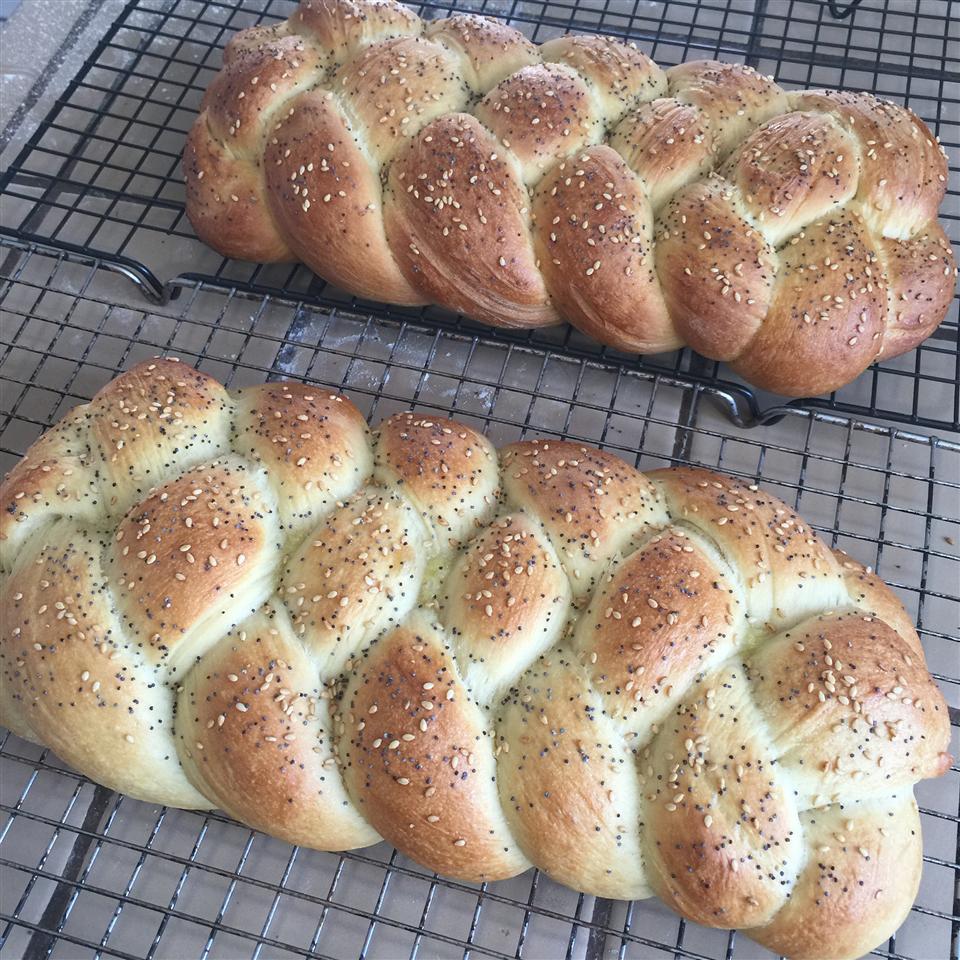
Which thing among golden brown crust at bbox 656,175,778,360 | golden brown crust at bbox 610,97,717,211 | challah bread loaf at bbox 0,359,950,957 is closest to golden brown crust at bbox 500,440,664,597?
challah bread loaf at bbox 0,359,950,957

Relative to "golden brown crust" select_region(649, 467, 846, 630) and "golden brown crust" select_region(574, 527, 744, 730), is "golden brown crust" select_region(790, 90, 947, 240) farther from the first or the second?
"golden brown crust" select_region(574, 527, 744, 730)

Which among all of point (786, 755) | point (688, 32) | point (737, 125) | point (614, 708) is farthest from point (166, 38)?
point (786, 755)

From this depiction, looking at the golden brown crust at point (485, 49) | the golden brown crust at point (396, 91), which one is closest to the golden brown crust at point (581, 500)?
the golden brown crust at point (396, 91)

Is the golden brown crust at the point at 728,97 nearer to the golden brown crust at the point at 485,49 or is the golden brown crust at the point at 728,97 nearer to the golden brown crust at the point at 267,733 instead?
the golden brown crust at the point at 485,49

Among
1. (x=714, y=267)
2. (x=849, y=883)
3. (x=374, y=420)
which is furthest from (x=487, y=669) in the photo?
(x=714, y=267)

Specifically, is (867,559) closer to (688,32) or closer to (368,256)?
(368,256)

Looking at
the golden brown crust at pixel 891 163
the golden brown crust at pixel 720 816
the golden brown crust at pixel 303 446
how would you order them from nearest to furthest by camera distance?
the golden brown crust at pixel 720 816 < the golden brown crust at pixel 303 446 < the golden brown crust at pixel 891 163
